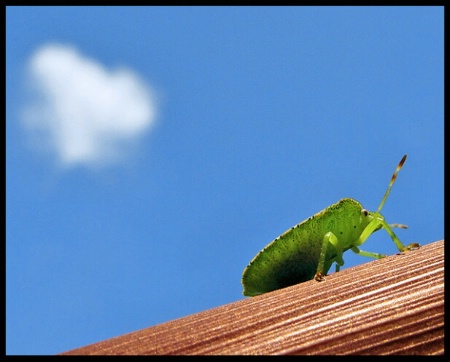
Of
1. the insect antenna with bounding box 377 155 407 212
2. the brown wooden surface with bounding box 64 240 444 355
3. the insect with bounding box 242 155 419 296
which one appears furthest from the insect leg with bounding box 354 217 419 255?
the brown wooden surface with bounding box 64 240 444 355

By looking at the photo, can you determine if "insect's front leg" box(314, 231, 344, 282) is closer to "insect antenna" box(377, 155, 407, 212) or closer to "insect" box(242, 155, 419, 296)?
"insect" box(242, 155, 419, 296)

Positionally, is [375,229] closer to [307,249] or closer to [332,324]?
[307,249]

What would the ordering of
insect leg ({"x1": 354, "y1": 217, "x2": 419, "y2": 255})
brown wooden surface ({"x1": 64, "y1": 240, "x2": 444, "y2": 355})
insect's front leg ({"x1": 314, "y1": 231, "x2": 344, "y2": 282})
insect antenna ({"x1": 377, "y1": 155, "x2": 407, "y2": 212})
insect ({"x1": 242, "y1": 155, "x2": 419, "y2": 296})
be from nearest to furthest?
brown wooden surface ({"x1": 64, "y1": 240, "x2": 444, "y2": 355}) < insect's front leg ({"x1": 314, "y1": 231, "x2": 344, "y2": 282}) < insect ({"x1": 242, "y1": 155, "x2": 419, "y2": 296}) < insect leg ({"x1": 354, "y1": 217, "x2": 419, "y2": 255}) < insect antenna ({"x1": 377, "y1": 155, "x2": 407, "y2": 212})

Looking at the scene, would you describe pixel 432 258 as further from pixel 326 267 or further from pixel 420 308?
pixel 326 267

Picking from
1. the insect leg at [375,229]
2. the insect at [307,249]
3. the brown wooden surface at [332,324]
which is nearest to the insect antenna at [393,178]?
the insect at [307,249]

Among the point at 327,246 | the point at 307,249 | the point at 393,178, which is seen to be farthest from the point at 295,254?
the point at 393,178

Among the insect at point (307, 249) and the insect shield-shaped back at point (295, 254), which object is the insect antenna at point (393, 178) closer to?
the insect at point (307, 249)

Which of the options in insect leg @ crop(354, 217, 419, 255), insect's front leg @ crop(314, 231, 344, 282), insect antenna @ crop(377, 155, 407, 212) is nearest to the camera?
insect's front leg @ crop(314, 231, 344, 282)

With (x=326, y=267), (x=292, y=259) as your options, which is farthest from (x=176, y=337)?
(x=326, y=267)

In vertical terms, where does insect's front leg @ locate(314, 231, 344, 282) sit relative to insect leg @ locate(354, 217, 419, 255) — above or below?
below
